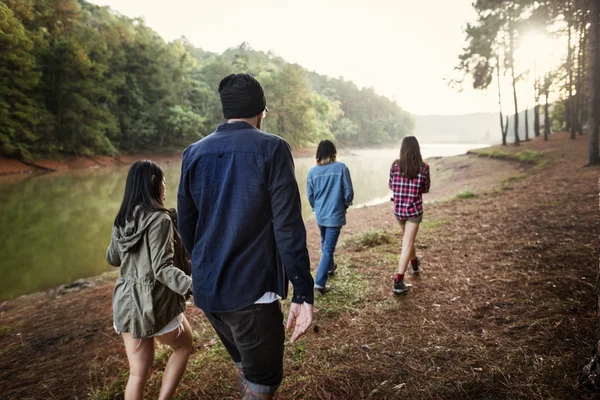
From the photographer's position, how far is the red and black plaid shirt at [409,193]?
3957 mm

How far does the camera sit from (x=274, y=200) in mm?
1525

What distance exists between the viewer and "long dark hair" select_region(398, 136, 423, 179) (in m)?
3.91

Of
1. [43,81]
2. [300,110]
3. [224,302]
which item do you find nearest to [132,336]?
[224,302]

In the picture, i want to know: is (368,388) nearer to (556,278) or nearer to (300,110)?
(556,278)

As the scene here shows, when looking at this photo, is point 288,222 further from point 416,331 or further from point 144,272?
point 416,331

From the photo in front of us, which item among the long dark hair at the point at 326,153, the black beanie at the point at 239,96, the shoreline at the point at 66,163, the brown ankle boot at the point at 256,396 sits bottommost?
the brown ankle boot at the point at 256,396

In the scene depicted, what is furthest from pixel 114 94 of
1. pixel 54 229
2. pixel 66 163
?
pixel 54 229

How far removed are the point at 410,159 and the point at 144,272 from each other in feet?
10.5

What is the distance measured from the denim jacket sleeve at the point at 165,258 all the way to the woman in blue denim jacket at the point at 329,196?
2.51m

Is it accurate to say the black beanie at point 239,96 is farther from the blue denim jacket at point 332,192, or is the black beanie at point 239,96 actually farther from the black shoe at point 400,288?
the black shoe at point 400,288

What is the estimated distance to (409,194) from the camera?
3.96 metres

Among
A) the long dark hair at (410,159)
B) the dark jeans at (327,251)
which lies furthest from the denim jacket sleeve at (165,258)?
the long dark hair at (410,159)

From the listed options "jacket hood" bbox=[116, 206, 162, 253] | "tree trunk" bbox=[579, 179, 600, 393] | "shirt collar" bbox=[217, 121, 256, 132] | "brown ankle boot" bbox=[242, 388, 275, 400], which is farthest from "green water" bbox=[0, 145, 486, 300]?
"tree trunk" bbox=[579, 179, 600, 393]

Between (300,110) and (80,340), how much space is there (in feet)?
160
